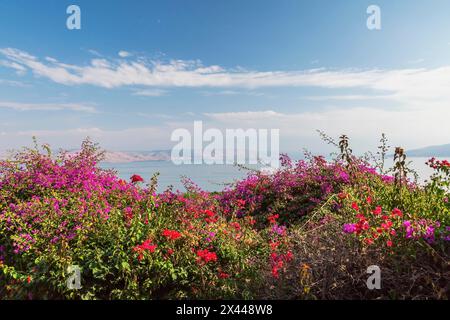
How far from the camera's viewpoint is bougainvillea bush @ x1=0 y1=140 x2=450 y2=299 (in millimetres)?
4043

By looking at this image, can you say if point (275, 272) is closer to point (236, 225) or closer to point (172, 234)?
point (172, 234)

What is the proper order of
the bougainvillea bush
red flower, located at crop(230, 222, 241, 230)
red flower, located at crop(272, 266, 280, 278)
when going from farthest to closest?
red flower, located at crop(230, 222, 241, 230) → red flower, located at crop(272, 266, 280, 278) → the bougainvillea bush

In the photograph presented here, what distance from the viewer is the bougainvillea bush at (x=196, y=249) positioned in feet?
13.3

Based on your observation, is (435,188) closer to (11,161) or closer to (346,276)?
(346,276)

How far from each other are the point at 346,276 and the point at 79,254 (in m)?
3.47

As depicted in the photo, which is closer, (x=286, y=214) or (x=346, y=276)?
(x=346, y=276)
